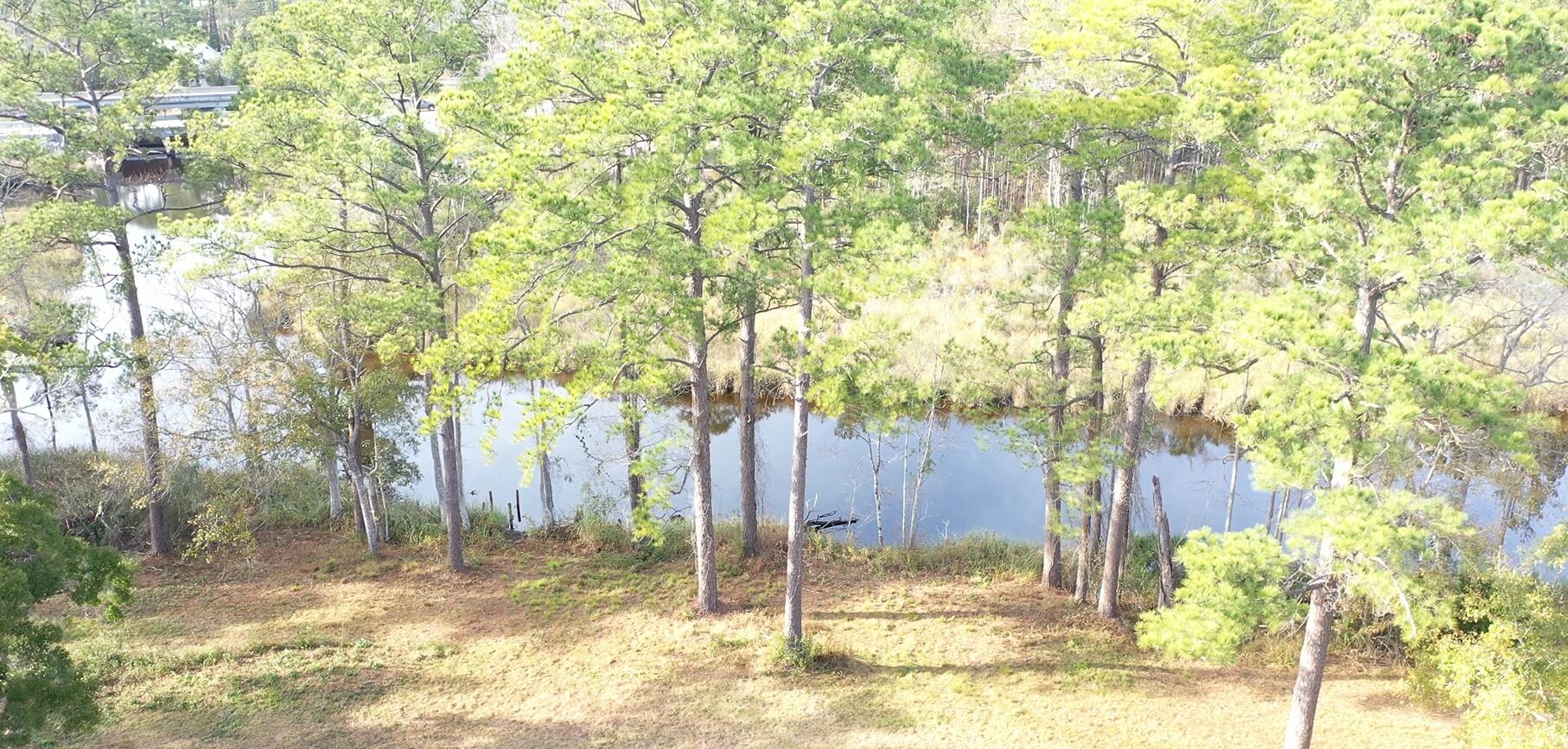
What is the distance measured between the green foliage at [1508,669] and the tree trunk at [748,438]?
9405 millimetres

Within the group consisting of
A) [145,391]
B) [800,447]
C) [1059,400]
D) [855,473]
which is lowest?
[855,473]

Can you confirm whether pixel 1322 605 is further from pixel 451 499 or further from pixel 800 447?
pixel 451 499

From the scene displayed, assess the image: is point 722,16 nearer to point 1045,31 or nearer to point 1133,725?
point 1045,31

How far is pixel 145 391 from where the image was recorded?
15758mm

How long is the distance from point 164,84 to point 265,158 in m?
2.13

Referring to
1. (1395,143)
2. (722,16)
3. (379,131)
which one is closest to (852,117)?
(722,16)

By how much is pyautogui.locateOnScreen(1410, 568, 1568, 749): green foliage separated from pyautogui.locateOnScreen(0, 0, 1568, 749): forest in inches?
2.6

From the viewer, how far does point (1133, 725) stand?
38.0 feet

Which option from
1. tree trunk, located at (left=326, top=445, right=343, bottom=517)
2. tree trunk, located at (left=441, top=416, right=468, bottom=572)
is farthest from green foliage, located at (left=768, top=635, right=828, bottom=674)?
tree trunk, located at (left=326, top=445, right=343, bottom=517)

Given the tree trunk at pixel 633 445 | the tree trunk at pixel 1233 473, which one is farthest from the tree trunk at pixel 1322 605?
the tree trunk at pixel 1233 473

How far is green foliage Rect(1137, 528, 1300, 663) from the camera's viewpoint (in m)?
8.88

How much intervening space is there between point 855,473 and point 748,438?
28.1 ft

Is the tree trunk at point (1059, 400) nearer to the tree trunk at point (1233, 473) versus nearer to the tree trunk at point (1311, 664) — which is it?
the tree trunk at point (1311, 664)

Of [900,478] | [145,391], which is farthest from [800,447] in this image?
[900,478]
